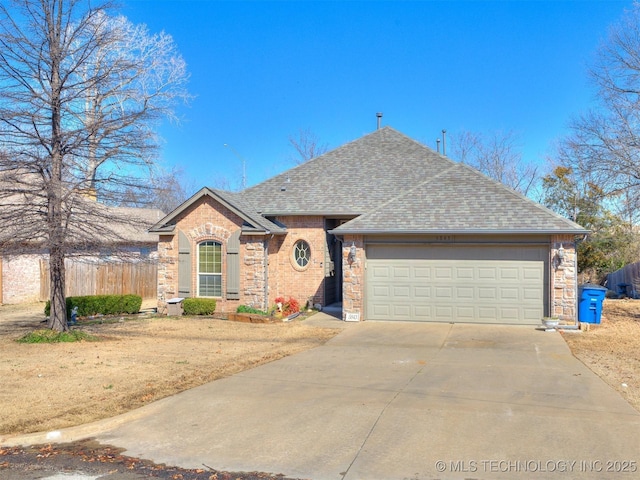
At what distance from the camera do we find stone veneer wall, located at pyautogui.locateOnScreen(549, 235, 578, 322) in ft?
50.0

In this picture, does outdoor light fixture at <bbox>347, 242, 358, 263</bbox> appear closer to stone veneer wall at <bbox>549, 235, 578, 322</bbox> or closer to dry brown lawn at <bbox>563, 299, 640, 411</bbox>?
stone veneer wall at <bbox>549, 235, 578, 322</bbox>

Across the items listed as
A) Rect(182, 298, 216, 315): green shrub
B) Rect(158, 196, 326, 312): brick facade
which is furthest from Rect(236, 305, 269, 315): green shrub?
Rect(182, 298, 216, 315): green shrub

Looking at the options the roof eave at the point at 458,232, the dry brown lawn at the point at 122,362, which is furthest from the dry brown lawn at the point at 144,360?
the roof eave at the point at 458,232

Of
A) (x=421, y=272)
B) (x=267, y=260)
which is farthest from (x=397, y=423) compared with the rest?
(x=267, y=260)

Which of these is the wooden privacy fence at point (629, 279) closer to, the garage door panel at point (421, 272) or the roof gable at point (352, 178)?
the roof gable at point (352, 178)

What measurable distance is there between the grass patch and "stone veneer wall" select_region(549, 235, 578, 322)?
12.0 m

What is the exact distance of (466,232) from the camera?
15578 millimetres

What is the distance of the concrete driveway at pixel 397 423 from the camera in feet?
18.5

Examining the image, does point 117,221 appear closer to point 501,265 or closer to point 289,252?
point 289,252

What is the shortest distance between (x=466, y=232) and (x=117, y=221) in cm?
916

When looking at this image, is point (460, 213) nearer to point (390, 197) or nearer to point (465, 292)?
point (465, 292)

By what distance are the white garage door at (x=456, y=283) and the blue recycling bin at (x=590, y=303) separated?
4.68 feet

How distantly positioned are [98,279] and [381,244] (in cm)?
1381

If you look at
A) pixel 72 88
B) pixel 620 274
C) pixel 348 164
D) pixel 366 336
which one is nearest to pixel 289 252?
pixel 348 164
